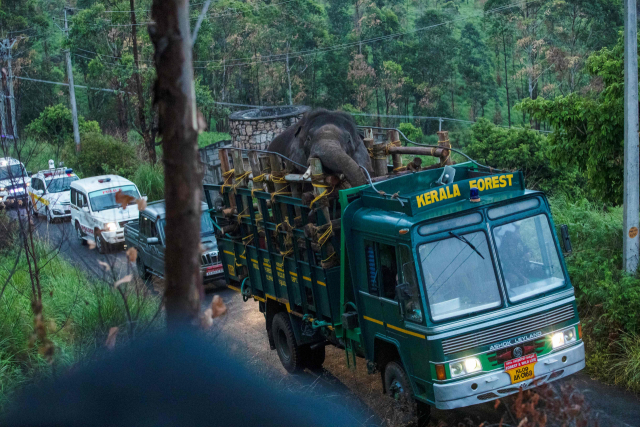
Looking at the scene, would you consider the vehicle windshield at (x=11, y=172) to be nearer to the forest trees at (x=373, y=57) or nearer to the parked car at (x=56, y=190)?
the parked car at (x=56, y=190)

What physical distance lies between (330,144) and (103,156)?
2150 cm

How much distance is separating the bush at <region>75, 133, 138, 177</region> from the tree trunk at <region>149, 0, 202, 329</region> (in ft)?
83.9

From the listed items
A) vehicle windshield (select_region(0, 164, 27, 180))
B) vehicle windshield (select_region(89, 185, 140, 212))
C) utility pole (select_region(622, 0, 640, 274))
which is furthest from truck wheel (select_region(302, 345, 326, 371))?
vehicle windshield (select_region(89, 185, 140, 212))

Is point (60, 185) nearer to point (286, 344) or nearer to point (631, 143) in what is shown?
point (286, 344)

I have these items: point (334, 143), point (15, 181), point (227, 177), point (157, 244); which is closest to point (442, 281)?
point (334, 143)

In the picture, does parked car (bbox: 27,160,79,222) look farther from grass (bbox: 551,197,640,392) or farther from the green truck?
grass (bbox: 551,197,640,392)

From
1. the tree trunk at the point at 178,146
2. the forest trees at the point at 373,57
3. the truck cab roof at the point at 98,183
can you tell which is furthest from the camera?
the forest trees at the point at 373,57

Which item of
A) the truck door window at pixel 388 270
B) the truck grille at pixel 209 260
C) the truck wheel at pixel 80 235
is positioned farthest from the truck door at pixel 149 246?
the truck door window at pixel 388 270

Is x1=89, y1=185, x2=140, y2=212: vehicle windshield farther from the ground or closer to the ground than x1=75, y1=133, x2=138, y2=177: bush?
closer to the ground

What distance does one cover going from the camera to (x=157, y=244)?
13.9 m

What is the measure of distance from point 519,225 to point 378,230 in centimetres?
139

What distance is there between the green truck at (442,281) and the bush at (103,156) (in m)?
21.1

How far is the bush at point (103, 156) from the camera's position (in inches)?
1096

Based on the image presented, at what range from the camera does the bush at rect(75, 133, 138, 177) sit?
27844mm
